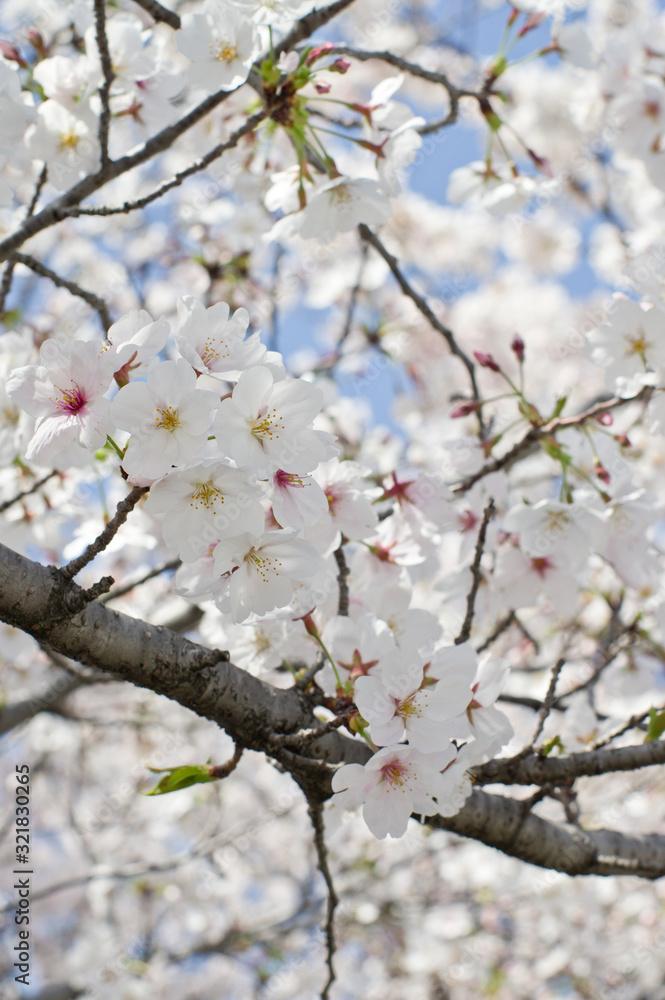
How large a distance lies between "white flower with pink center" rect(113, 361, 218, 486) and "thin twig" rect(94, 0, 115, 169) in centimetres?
101

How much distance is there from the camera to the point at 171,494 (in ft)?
3.36

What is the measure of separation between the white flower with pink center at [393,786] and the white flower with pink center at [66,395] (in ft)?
2.06

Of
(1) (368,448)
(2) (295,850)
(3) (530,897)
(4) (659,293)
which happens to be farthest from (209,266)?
(2) (295,850)

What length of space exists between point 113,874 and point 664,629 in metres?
2.27

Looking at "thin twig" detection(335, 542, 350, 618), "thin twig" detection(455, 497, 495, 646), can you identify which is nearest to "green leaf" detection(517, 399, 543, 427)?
"thin twig" detection(455, 497, 495, 646)

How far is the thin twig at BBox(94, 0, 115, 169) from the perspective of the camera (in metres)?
1.59

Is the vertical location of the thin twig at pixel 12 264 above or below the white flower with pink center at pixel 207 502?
above

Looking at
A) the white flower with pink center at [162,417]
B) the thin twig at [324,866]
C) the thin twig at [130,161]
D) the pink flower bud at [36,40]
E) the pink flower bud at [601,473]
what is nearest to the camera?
the white flower with pink center at [162,417]

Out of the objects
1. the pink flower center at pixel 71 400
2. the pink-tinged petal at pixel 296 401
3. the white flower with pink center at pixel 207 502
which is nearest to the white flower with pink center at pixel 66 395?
the pink flower center at pixel 71 400

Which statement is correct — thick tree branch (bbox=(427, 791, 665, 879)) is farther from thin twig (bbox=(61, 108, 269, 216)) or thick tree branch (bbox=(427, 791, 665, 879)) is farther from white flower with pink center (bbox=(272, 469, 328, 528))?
thin twig (bbox=(61, 108, 269, 216))

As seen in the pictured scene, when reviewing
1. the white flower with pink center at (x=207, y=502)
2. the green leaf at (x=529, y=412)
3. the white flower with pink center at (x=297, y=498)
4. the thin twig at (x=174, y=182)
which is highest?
the thin twig at (x=174, y=182)

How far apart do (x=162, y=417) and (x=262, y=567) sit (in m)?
0.30

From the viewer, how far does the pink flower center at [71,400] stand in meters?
1.05

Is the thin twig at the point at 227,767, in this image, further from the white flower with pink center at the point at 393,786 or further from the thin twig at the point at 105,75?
the thin twig at the point at 105,75
